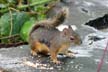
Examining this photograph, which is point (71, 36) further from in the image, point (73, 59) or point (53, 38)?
point (73, 59)

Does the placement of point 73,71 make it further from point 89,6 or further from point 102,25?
point 89,6

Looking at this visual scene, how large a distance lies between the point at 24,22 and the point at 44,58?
64.3 inches

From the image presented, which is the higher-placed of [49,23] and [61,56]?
[49,23]

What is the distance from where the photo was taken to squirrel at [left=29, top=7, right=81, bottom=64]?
3713 millimetres

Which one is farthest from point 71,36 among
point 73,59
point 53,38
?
point 73,59

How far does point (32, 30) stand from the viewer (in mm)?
4117

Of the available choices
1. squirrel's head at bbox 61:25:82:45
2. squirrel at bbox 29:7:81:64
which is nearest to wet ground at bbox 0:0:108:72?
squirrel at bbox 29:7:81:64

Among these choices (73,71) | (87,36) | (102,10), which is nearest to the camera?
(73,71)

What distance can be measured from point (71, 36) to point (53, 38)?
0.66 feet

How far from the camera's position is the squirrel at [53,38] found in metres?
3.71

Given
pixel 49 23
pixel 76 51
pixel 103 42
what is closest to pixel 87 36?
pixel 103 42

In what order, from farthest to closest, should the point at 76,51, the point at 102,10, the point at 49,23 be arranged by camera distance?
1. the point at 102,10
2. the point at 76,51
3. the point at 49,23

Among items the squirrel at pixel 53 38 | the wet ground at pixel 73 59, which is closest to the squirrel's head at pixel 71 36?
the squirrel at pixel 53 38

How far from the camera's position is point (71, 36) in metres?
3.71
